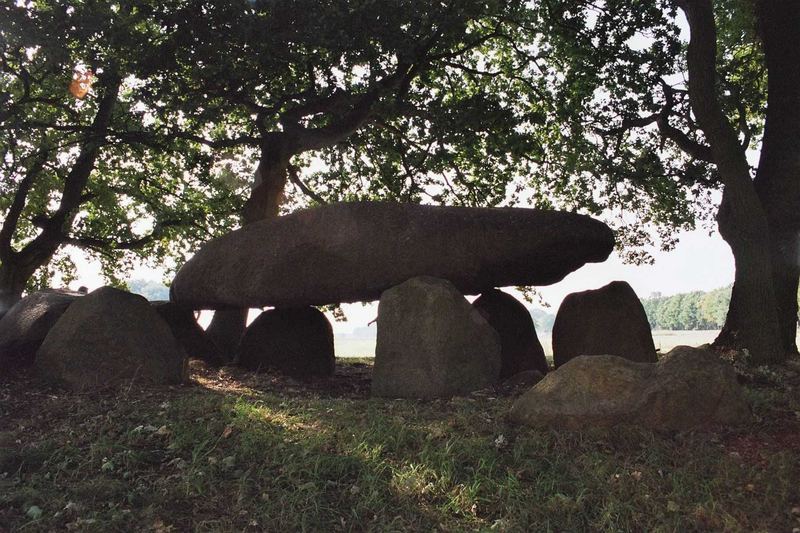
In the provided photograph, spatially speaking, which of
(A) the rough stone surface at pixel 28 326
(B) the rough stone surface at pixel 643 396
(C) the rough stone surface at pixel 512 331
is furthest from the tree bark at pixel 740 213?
(A) the rough stone surface at pixel 28 326

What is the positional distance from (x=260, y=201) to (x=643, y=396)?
34.7ft

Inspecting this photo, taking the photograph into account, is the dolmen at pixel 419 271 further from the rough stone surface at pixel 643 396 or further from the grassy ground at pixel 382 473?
the rough stone surface at pixel 643 396

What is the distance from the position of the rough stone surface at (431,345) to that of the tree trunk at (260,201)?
616 cm

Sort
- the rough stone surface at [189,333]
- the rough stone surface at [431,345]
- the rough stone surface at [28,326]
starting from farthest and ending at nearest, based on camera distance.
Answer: the rough stone surface at [189,333], the rough stone surface at [28,326], the rough stone surface at [431,345]

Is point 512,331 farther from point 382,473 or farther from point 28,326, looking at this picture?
point 28,326

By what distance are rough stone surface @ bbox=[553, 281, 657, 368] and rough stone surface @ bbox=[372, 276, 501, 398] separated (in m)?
1.89

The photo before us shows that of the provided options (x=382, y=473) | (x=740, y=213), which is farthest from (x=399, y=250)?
(x=740, y=213)

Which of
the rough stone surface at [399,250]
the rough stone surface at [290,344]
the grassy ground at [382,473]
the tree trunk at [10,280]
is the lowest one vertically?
the grassy ground at [382,473]

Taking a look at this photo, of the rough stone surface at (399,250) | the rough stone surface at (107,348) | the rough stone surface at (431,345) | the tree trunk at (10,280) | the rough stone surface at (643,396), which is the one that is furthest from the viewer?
the tree trunk at (10,280)

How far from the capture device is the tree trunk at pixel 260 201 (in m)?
14.0

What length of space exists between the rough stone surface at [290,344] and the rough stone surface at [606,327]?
4393 millimetres

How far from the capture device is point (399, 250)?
959 centimetres

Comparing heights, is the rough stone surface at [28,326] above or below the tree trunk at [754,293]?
below

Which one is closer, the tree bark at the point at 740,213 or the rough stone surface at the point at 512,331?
the tree bark at the point at 740,213
